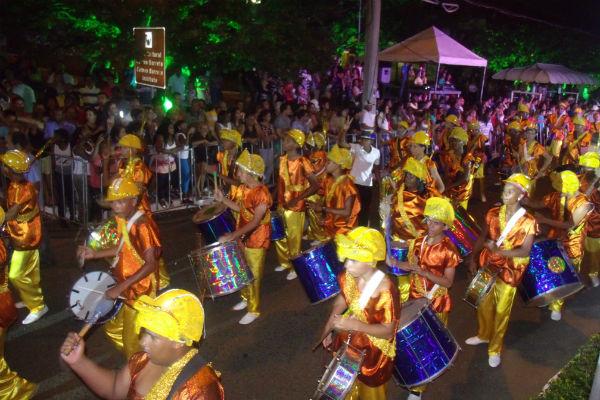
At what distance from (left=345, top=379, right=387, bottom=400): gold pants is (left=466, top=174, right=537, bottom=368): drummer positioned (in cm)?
202

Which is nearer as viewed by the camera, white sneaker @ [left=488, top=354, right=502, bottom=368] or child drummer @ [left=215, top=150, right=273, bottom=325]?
white sneaker @ [left=488, top=354, right=502, bottom=368]

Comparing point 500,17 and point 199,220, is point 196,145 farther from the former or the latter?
point 500,17

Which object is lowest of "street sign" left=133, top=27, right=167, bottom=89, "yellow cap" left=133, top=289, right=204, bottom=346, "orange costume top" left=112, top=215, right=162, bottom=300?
"orange costume top" left=112, top=215, right=162, bottom=300

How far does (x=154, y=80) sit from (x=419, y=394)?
9.43 meters

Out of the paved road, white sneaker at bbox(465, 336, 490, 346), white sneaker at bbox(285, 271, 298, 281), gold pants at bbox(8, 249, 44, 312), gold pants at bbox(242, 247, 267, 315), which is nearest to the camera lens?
the paved road

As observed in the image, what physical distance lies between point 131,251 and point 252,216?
1753mm

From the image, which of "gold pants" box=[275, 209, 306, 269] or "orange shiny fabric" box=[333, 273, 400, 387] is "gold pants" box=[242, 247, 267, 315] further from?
"orange shiny fabric" box=[333, 273, 400, 387]

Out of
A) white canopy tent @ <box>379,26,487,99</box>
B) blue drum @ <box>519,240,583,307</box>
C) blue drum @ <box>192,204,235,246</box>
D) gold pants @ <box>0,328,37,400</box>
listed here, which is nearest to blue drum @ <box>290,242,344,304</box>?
blue drum @ <box>192,204,235,246</box>

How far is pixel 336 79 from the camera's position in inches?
890

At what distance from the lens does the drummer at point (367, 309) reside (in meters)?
3.59

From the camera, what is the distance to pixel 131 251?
15.2 feet

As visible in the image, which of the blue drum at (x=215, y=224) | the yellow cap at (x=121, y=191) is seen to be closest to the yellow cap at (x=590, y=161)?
the blue drum at (x=215, y=224)

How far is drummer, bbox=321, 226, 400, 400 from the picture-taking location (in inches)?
141

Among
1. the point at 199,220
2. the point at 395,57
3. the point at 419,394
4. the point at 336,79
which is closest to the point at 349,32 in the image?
the point at 336,79
